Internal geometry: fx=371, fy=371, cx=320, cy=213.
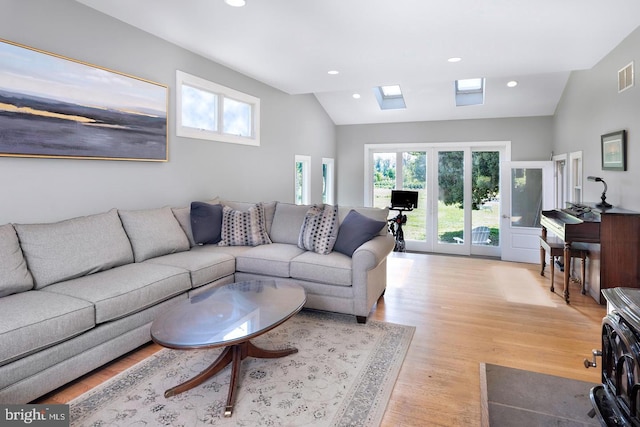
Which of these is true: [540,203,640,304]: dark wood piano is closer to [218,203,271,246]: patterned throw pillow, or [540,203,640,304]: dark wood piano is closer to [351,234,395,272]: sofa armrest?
[351,234,395,272]: sofa armrest

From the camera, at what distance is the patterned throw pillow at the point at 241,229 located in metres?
3.93

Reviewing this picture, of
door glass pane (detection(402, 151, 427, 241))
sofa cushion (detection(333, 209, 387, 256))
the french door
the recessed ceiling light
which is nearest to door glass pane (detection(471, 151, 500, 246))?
the french door

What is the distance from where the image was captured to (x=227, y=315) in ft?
7.26

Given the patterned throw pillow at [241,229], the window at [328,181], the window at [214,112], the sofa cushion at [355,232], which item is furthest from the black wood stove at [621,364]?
the window at [328,181]

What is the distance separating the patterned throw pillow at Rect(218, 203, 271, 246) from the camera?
3.93 meters

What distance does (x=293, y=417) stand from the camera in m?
1.94

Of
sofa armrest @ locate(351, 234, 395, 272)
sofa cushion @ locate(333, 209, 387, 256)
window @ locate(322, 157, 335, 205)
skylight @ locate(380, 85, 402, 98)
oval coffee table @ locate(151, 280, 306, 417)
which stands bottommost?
oval coffee table @ locate(151, 280, 306, 417)

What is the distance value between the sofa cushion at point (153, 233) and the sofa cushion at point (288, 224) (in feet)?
3.19

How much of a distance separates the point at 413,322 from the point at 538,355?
96cm

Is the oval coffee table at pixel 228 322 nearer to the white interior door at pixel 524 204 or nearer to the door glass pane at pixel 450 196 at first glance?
the white interior door at pixel 524 204

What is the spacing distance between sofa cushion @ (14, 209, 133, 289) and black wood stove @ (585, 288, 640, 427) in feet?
10.1

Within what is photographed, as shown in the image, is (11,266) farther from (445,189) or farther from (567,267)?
(445,189)

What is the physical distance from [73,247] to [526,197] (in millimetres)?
6230

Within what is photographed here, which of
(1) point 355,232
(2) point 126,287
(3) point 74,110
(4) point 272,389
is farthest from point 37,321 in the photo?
(1) point 355,232
